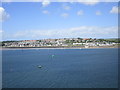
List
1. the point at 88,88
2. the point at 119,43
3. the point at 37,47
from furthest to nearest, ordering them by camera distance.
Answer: the point at 37,47, the point at 119,43, the point at 88,88

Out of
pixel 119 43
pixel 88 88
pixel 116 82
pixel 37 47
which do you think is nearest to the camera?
pixel 88 88

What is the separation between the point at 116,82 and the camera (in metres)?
17.7

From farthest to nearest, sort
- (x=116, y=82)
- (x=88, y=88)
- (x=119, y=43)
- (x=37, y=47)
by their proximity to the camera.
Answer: (x=37, y=47), (x=119, y=43), (x=116, y=82), (x=88, y=88)

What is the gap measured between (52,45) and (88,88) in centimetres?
7566

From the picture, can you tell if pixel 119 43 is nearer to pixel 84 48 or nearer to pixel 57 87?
pixel 84 48

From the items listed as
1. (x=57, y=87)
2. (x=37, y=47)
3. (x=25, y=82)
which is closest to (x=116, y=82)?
(x=57, y=87)

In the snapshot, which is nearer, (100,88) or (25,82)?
(100,88)

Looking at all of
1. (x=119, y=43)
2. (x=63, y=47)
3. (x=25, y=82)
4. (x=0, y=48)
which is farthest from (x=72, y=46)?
(x=25, y=82)

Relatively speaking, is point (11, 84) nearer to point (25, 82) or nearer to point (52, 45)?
point (25, 82)

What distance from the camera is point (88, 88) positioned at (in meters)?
15.6

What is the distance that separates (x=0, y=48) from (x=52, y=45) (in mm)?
23157

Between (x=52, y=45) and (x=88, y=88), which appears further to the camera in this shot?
(x=52, y=45)

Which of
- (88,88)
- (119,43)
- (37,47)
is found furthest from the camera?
(37,47)

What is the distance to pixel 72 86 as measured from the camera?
16.5m
